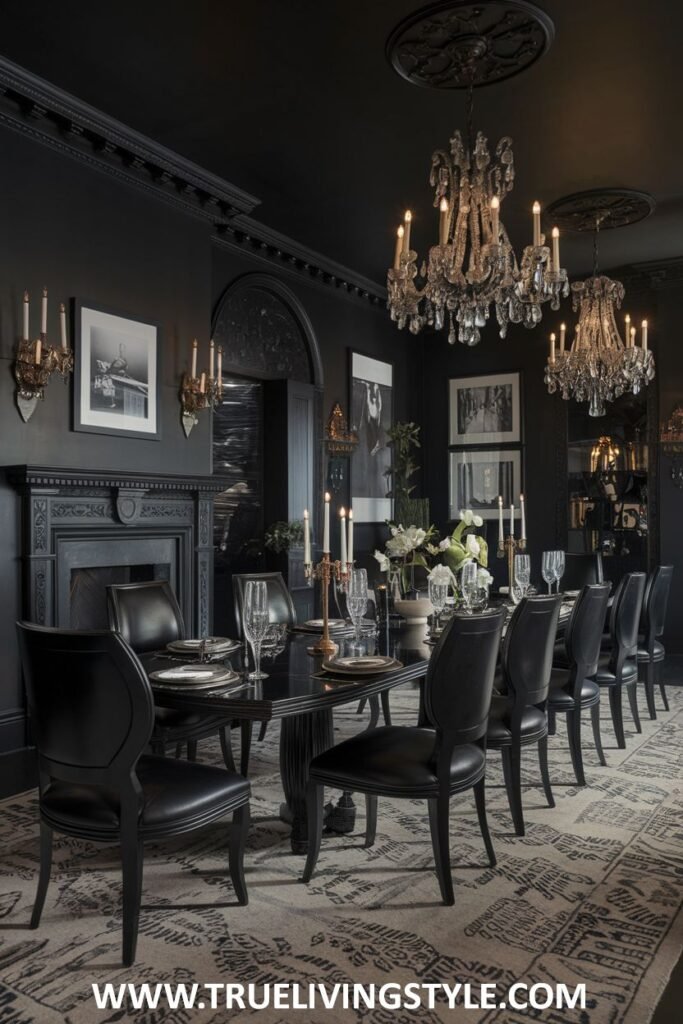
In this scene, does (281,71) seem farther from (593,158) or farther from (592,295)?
(592,295)

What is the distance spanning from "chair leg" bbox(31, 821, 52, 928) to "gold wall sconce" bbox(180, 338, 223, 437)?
3.38 metres

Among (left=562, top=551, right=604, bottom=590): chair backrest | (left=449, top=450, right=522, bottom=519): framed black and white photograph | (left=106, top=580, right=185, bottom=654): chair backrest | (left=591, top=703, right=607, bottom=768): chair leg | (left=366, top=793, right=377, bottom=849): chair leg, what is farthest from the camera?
(left=449, top=450, right=522, bottom=519): framed black and white photograph

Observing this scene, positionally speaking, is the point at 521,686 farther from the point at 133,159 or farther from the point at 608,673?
the point at 133,159

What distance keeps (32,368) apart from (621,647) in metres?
3.54

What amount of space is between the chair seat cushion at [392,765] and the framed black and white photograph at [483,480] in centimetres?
556

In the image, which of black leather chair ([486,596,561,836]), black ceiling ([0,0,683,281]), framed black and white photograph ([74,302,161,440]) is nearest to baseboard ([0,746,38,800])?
framed black and white photograph ([74,302,161,440])

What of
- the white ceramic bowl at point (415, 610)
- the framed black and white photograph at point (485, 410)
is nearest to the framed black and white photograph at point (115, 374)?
the white ceramic bowl at point (415, 610)

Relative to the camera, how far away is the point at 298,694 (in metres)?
2.59

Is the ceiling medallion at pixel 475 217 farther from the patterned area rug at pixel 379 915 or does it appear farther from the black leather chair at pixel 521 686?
the patterned area rug at pixel 379 915

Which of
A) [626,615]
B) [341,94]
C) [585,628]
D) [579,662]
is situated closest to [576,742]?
[579,662]

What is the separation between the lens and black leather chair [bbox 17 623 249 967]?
91.9 inches

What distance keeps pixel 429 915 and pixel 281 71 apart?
3.89 meters

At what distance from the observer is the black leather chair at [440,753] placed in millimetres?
2732

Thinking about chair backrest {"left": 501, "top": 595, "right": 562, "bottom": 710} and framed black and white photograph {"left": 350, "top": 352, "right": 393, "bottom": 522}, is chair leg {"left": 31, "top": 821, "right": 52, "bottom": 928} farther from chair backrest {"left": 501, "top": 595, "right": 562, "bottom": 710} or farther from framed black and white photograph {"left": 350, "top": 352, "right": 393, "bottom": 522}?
framed black and white photograph {"left": 350, "top": 352, "right": 393, "bottom": 522}
